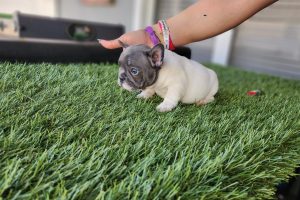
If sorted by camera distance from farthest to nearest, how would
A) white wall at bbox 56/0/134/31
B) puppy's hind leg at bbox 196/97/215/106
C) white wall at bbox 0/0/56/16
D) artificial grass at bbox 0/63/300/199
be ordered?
white wall at bbox 0/0/56/16 < white wall at bbox 56/0/134/31 < puppy's hind leg at bbox 196/97/215/106 < artificial grass at bbox 0/63/300/199

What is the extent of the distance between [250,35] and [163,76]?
2.32m

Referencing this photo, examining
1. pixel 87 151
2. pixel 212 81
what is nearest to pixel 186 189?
pixel 87 151

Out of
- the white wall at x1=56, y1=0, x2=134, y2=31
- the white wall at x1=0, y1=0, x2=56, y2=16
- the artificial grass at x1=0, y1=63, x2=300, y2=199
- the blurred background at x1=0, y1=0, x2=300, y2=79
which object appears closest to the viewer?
the artificial grass at x1=0, y1=63, x2=300, y2=199

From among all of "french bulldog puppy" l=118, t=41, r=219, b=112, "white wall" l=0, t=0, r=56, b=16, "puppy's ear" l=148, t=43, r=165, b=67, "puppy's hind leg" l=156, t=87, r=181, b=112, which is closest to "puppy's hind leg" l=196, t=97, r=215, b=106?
"french bulldog puppy" l=118, t=41, r=219, b=112

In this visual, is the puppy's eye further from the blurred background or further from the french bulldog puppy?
the blurred background

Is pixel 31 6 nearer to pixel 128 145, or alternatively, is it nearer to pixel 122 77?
pixel 122 77

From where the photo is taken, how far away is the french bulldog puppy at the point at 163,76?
93 cm

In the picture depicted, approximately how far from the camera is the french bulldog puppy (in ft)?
3.06

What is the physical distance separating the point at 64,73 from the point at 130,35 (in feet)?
1.05

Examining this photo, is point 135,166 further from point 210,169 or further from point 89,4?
point 89,4

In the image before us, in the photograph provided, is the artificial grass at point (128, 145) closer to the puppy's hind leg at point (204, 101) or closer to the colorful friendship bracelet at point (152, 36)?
the puppy's hind leg at point (204, 101)

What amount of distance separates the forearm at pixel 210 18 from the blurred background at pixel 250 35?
5.47 ft

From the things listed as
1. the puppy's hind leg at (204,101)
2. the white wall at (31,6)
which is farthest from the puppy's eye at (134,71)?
the white wall at (31,6)

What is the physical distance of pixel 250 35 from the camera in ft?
9.91
